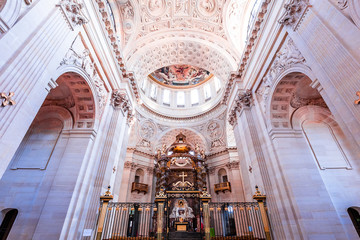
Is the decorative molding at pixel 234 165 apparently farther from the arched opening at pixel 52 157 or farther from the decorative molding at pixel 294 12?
the arched opening at pixel 52 157

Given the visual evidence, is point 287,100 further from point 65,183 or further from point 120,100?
point 65,183

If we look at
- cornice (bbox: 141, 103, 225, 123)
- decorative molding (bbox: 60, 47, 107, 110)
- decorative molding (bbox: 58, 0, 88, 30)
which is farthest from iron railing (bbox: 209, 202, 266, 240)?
cornice (bbox: 141, 103, 225, 123)

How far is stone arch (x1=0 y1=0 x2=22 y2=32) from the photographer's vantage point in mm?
4148

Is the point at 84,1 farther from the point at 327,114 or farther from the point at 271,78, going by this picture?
the point at 327,114

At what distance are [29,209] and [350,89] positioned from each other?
1164 centimetres

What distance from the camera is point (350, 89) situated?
440 centimetres

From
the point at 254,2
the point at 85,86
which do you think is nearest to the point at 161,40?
the point at 254,2

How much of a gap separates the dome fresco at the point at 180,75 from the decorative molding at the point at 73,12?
744 inches

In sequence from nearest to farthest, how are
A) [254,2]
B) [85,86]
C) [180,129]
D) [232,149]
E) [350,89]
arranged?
1. [350,89]
2. [85,86]
3. [254,2]
4. [232,149]
5. [180,129]

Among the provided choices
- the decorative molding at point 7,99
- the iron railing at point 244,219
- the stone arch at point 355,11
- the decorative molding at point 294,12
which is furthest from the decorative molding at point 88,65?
the stone arch at point 355,11

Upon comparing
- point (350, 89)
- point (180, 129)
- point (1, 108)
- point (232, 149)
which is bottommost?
point (1, 108)

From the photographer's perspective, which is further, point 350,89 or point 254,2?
point 254,2

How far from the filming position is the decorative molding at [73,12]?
6363 millimetres

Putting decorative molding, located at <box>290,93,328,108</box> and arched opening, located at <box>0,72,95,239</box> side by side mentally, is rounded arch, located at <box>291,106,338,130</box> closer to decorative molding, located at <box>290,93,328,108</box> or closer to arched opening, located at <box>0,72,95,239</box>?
decorative molding, located at <box>290,93,328,108</box>
